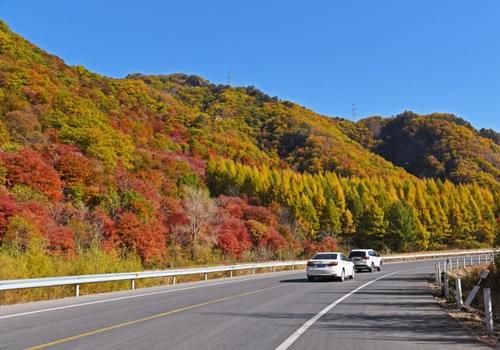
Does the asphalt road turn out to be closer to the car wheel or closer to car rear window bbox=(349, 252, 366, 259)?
the car wheel

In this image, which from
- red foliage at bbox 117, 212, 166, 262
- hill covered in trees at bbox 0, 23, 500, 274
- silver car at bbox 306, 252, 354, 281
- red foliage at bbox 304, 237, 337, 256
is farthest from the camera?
red foliage at bbox 304, 237, 337, 256

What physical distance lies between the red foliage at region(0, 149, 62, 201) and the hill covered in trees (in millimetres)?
106

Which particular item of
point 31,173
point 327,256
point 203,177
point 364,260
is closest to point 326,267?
point 327,256

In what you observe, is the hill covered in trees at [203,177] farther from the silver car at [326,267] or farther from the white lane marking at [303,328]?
the white lane marking at [303,328]

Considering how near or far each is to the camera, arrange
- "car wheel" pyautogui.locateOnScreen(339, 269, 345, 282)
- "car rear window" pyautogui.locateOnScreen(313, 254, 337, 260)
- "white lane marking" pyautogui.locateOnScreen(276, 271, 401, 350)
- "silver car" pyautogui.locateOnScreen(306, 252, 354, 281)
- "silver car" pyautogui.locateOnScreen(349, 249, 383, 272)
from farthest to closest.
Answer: "silver car" pyautogui.locateOnScreen(349, 249, 383, 272)
"car rear window" pyautogui.locateOnScreen(313, 254, 337, 260)
"car wheel" pyautogui.locateOnScreen(339, 269, 345, 282)
"silver car" pyautogui.locateOnScreen(306, 252, 354, 281)
"white lane marking" pyautogui.locateOnScreen(276, 271, 401, 350)

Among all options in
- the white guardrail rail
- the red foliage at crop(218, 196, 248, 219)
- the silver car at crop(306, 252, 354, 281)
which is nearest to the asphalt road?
the white guardrail rail

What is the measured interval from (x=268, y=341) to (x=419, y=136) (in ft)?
461

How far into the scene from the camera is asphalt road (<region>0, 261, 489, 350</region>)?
9805 mm

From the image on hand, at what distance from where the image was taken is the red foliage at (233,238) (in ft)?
175

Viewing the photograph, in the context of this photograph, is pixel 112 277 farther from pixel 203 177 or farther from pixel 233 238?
pixel 203 177

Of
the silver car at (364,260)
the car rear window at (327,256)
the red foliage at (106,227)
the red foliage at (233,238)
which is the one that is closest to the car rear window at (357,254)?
the silver car at (364,260)

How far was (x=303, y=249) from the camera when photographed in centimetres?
6581

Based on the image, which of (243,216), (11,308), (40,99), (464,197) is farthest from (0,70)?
(464,197)

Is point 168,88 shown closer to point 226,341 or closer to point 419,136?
point 419,136
